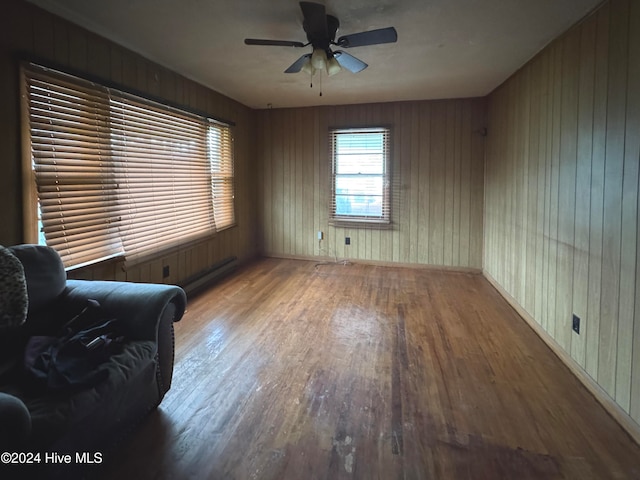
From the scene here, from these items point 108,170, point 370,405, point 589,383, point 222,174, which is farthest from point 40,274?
point 589,383

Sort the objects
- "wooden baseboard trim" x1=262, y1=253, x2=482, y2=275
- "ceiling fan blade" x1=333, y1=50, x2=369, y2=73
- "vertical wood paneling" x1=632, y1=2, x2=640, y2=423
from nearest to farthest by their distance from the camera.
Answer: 1. "vertical wood paneling" x1=632, y1=2, x2=640, y2=423
2. "ceiling fan blade" x1=333, y1=50, x2=369, y2=73
3. "wooden baseboard trim" x1=262, y1=253, x2=482, y2=275

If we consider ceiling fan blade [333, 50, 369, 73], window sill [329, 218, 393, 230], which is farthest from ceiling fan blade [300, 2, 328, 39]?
window sill [329, 218, 393, 230]

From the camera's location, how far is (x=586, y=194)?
2.26 m

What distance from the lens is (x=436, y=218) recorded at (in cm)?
511

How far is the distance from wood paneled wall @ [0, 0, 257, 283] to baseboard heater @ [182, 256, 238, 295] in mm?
69

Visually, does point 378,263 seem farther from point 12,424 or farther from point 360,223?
point 12,424

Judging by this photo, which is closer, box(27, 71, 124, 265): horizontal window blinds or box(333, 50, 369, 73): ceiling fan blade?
box(27, 71, 124, 265): horizontal window blinds

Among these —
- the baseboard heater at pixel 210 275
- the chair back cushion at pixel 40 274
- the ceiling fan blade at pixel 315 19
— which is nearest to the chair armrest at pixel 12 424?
the chair back cushion at pixel 40 274

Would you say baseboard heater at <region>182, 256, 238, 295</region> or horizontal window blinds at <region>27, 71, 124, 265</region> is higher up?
horizontal window blinds at <region>27, 71, 124, 265</region>

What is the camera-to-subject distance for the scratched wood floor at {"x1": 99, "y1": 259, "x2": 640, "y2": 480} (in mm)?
1581

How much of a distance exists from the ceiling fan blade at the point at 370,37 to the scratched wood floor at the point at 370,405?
7.23 feet

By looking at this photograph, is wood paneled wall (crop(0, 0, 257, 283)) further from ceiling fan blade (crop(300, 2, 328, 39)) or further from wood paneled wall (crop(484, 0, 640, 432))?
wood paneled wall (crop(484, 0, 640, 432))

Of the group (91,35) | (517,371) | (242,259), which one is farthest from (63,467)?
(242,259)

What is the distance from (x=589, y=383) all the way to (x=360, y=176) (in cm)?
380
